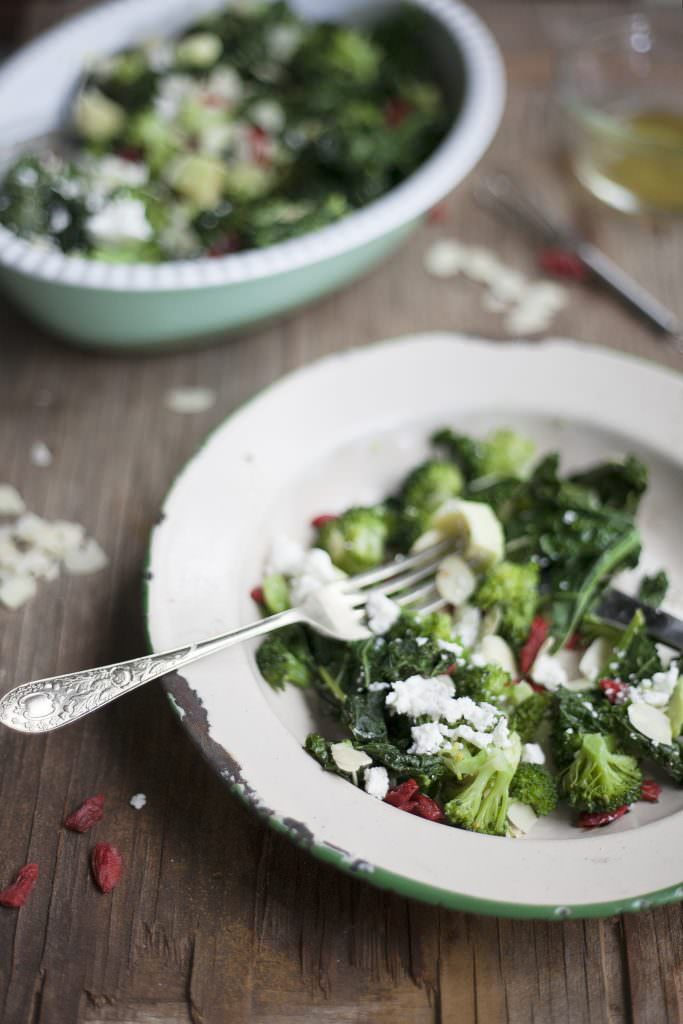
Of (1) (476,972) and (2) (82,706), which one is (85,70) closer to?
(2) (82,706)

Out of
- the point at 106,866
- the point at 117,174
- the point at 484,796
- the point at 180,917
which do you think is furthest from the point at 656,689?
the point at 117,174

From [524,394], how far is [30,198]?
52.8 inches

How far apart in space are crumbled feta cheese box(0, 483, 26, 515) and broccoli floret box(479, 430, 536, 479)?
3.66 feet

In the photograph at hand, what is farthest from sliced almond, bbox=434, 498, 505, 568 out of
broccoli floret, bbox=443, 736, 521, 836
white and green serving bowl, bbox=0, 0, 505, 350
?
white and green serving bowl, bbox=0, 0, 505, 350

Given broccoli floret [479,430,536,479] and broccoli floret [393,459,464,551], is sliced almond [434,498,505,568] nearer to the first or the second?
broccoli floret [393,459,464,551]

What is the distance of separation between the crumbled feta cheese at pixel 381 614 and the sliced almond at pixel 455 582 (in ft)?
0.43

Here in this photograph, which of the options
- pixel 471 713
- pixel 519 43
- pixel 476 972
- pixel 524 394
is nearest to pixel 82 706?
pixel 471 713

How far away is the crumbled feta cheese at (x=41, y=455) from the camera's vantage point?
2.48 m

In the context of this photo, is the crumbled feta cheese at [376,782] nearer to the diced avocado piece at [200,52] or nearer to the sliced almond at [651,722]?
the sliced almond at [651,722]

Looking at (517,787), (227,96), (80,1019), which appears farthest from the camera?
(227,96)

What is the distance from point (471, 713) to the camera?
1.75 metres

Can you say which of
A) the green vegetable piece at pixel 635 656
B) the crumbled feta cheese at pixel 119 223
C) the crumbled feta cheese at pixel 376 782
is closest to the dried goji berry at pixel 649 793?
the green vegetable piece at pixel 635 656

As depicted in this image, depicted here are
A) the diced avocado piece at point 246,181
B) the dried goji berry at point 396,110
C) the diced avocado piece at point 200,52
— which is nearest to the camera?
the diced avocado piece at point 246,181

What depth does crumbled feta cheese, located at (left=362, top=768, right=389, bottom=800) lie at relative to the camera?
1.69 metres
